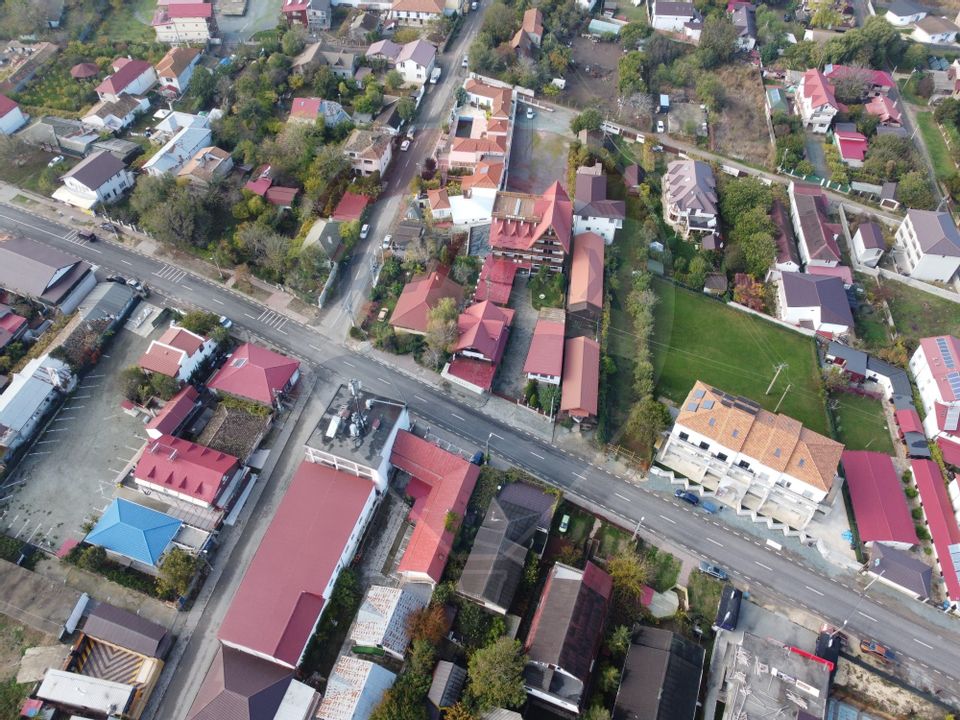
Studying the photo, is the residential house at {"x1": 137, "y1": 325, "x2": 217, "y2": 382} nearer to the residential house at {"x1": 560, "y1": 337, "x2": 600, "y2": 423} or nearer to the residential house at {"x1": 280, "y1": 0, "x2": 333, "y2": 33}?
the residential house at {"x1": 560, "y1": 337, "x2": 600, "y2": 423}

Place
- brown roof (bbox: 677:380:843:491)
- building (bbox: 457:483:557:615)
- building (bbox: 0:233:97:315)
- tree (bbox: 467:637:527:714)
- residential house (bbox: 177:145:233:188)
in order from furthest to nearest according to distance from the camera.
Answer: residential house (bbox: 177:145:233:188) → building (bbox: 0:233:97:315) → brown roof (bbox: 677:380:843:491) → building (bbox: 457:483:557:615) → tree (bbox: 467:637:527:714)

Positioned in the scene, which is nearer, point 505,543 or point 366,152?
point 505,543

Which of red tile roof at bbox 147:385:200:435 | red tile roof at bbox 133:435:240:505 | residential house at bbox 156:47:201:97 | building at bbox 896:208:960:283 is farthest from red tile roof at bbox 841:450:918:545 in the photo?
residential house at bbox 156:47:201:97

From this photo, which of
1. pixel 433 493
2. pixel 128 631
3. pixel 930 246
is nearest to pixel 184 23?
pixel 433 493

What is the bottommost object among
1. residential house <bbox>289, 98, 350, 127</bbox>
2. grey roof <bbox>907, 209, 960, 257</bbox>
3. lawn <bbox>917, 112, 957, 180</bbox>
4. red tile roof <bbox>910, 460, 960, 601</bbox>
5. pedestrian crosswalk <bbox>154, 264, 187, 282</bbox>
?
pedestrian crosswalk <bbox>154, 264, 187, 282</bbox>

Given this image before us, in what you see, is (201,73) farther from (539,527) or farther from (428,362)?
(539,527)

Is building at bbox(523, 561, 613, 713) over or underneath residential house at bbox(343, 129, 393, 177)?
underneath

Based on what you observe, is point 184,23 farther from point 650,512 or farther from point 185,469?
point 650,512
